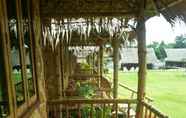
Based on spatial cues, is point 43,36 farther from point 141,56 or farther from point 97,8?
point 141,56

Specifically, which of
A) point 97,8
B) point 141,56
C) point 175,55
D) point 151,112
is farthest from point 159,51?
point 151,112

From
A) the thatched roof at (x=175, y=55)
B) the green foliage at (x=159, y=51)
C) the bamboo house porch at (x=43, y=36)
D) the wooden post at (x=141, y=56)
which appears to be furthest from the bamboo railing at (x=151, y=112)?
the thatched roof at (x=175, y=55)

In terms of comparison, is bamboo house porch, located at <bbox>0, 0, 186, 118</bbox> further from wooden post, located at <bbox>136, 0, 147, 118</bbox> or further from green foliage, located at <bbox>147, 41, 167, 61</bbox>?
green foliage, located at <bbox>147, 41, 167, 61</bbox>

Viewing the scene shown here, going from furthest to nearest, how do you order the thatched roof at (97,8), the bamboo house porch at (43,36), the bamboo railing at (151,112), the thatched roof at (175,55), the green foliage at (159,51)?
the green foliage at (159,51) → the thatched roof at (175,55) → the thatched roof at (97,8) → the bamboo railing at (151,112) → the bamboo house porch at (43,36)

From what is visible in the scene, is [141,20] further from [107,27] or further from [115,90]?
[115,90]

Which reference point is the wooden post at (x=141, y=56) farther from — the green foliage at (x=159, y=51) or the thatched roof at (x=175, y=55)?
the thatched roof at (x=175, y=55)

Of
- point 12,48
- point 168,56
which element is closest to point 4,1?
point 12,48

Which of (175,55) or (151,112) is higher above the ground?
(151,112)

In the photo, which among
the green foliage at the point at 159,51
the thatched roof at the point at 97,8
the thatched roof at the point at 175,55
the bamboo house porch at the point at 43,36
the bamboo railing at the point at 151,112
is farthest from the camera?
the green foliage at the point at 159,51

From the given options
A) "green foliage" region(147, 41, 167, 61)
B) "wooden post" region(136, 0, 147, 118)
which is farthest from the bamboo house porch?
"green foliage" region(147, 41, 167, 61)

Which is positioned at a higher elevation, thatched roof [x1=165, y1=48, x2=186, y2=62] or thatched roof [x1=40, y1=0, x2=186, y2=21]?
thatched roof [x1=40, y1=0, x2=186, y2=21]

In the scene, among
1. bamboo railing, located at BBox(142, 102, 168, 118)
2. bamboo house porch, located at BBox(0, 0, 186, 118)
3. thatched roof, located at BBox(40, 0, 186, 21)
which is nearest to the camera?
bamboo house porch, located at BBox(0, 0, 186, 118)

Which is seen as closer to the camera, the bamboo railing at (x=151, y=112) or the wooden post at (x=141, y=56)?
the bamboo railing at (x=151, y=112)

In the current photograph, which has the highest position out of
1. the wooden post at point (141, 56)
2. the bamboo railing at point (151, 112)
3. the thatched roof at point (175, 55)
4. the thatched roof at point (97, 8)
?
the thatched roof at point (97, 8)
